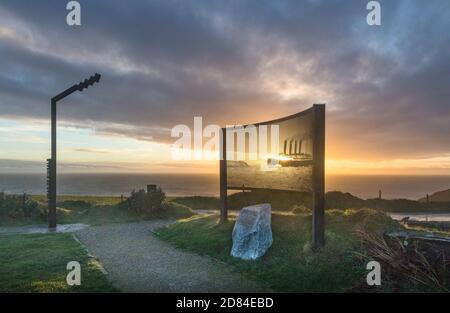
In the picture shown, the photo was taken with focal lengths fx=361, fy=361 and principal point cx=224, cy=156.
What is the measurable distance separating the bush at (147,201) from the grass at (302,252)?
769cm

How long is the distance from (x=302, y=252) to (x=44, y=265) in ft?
22.7

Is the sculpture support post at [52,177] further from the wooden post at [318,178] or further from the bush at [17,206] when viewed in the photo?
the wooden post at [318,178]

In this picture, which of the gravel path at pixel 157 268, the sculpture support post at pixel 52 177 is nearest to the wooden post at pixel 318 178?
the gravel path at pixel 157 268

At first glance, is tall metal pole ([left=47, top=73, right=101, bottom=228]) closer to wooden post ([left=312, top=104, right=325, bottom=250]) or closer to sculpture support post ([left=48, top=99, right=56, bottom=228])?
sculpture support post ([left=48, top=99, right=56, bottom=228])

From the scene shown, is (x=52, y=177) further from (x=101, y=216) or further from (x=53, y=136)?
(x=101, y=216)

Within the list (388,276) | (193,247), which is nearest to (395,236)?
(388,276)

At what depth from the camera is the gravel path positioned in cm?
791

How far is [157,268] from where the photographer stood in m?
9.54

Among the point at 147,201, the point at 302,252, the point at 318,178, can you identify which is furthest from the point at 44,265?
the point at 147,201

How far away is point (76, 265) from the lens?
9102mm

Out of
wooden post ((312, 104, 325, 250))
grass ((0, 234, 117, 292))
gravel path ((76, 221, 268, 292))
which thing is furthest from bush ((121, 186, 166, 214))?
wooden post ((312, 104, 325, 250))

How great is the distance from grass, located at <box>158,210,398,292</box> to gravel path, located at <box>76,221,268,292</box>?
490 mm

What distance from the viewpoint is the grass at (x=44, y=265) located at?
777 cm
